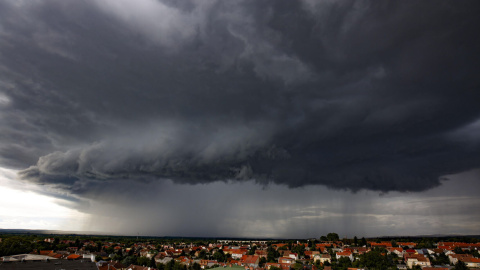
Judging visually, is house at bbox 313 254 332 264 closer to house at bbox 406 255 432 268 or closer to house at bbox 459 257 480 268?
house at bbox 406 255 432 268

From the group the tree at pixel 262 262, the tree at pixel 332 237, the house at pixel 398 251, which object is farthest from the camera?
the tree at pixel 332 237

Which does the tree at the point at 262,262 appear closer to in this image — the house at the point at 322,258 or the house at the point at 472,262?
the house at the point at 322,258

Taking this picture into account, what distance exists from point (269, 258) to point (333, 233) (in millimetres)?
86982

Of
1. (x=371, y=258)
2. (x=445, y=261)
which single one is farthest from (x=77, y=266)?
(x=445, y=261)

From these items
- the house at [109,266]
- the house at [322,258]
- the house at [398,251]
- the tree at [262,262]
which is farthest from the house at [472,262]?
the house at [109,266]

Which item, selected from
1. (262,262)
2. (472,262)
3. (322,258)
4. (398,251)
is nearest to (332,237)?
(398,251)

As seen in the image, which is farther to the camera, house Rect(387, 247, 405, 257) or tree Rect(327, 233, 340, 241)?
tree Rect(327, 233, 340, 241)

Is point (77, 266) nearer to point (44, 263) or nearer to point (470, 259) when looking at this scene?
point (44, 263)

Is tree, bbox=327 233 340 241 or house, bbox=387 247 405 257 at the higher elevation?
tree, bbox=327 233 340 241

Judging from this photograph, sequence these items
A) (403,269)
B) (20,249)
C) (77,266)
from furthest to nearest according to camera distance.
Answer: (20,249) → (403,269) → (77,266)

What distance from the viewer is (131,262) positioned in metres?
99.0

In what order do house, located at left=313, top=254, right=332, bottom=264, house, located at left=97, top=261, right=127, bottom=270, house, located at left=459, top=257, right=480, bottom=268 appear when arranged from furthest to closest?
house, located at left=313, top=254, right=332, bottom=264
house, located at left=459, top=257, right=480, bottom=268
house, located at left=97, top=261, right=127, bottom=270

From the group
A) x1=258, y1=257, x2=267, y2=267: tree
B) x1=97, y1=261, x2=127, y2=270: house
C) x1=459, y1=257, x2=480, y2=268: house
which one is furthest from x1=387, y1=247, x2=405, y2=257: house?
x1=97, y1=261, x2=127, y2=270: house

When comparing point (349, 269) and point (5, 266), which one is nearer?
point (5, 266)
